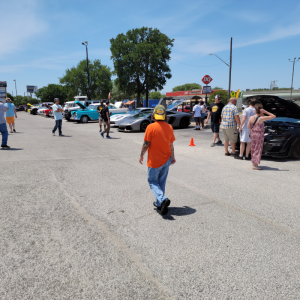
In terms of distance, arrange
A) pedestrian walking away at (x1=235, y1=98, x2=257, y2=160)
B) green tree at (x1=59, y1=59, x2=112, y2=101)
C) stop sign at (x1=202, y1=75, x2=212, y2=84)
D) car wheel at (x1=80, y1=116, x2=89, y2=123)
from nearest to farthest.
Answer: pedestrian walking away at (x1=235, y1=98, x2=257, y2=160) → stop sign at (x1=202, y1=75, x2=212, y2=84) → car wheel at (x1=80, y1=116, x2=89, y2=123) → green tree at (x1=59, y1=59, x2=112, y2=101)

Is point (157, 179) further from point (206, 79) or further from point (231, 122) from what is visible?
point (206, 79)

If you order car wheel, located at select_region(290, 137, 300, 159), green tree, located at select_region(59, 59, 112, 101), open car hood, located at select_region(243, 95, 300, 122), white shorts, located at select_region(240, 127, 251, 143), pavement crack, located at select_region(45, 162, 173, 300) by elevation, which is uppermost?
green tree, located at select_region(59, 59, 112, 101)

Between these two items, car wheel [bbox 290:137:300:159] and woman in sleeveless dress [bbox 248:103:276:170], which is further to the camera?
car wheel [bbox 290:137:300:159]

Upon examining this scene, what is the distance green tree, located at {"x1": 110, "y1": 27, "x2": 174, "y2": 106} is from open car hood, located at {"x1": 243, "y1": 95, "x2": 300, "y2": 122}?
34.5 meters

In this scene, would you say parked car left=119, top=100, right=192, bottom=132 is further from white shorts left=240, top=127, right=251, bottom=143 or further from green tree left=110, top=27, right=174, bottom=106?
green tree left=110, top=27, right=174, bottom=106

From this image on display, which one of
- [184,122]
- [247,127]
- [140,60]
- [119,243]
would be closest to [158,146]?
[119,243]

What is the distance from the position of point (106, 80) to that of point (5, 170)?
53.4 meters

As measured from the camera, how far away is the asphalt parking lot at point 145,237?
2457 millimetres

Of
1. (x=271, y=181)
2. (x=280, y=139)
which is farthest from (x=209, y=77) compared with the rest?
(x=271, y=181)

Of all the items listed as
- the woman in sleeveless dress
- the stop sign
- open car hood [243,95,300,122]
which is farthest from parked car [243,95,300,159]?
the stop sign

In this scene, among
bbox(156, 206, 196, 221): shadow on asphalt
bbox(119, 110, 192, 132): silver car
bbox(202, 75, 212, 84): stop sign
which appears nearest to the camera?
bbox(156, 206, 196, 221): shadow on asphalt

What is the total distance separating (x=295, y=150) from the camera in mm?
7980

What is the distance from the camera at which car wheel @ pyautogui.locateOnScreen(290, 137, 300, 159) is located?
25.8 feet

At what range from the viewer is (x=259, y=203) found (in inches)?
178
